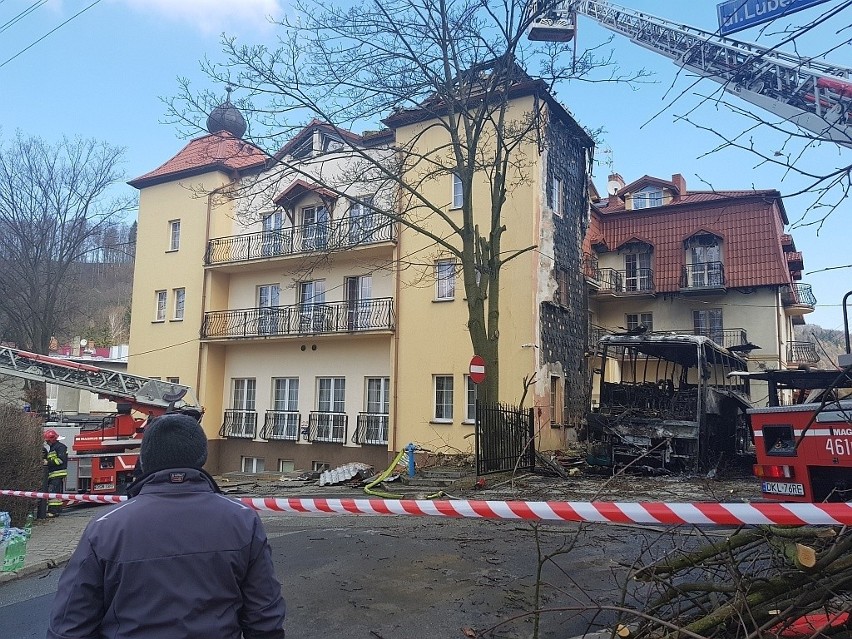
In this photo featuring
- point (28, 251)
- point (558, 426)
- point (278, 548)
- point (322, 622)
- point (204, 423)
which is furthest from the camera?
point (28, 251)

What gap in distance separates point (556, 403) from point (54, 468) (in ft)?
46.0

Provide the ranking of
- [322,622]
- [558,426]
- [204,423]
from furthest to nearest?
[204,423] < [558,426] < [322,622]

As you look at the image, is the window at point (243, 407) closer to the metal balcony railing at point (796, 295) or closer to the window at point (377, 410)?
the window at point (377, 410)

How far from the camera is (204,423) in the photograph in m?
26.3

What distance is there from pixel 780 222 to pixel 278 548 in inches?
1036

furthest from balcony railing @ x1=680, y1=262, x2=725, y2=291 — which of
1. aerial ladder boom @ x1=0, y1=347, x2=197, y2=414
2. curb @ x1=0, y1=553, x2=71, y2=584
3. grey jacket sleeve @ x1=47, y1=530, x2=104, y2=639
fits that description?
grey jacket sleeve @ x1=47, y1=530, x2=104, y2=639

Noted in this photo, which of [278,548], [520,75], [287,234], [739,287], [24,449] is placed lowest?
[278,548]

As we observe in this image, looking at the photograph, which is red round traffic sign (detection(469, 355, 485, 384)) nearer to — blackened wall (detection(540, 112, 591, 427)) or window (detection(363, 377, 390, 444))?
blackened wall (detection(540, 112, 591, 427))

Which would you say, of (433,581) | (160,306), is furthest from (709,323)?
(433,581)

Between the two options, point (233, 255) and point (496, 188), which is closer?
point (496, 188)

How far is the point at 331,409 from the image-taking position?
78.5 feet

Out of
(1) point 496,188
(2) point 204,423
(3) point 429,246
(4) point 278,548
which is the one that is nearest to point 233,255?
(2) point 204,423

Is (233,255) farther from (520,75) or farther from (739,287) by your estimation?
(739,287)

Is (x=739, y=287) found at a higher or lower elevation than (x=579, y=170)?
lower
